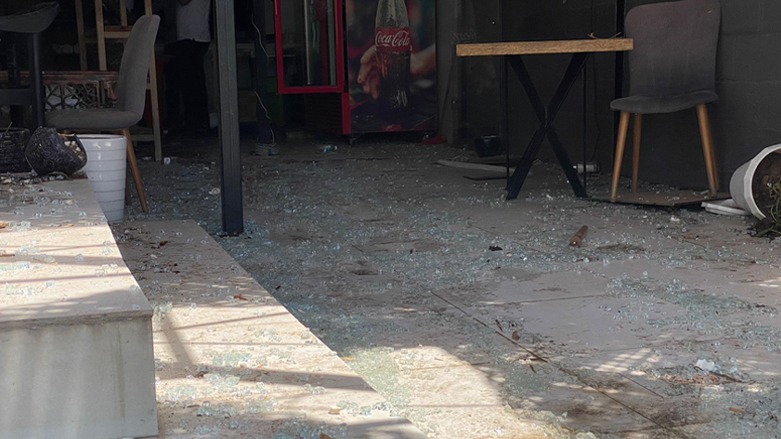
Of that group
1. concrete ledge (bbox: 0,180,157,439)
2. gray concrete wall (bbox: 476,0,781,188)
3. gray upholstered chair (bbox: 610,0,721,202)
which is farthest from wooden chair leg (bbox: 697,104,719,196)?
concrete ledge (bbox: 0,180,157,439)

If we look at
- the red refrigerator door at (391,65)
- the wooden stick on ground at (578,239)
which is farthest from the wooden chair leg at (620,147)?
the red refrigerator door at (391,65)

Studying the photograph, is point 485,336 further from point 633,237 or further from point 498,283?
point 633,237

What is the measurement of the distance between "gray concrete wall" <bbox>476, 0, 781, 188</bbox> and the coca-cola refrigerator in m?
1.37

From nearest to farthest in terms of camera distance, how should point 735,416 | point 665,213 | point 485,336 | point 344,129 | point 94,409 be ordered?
point 94,409 < point 735,416 < point 485,336 < point 665,213 < point 344,129

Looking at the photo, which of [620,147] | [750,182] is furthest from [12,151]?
[750,182]

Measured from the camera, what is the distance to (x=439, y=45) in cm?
817

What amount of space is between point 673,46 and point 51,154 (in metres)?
3.22

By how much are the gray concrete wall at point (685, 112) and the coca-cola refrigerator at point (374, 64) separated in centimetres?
137

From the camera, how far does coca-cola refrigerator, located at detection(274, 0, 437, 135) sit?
7.99 meters

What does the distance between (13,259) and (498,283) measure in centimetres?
164

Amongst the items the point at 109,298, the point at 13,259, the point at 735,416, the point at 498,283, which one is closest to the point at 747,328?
the point at 735,416

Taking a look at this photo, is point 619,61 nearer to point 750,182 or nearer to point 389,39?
point 750,182

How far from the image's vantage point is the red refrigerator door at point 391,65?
7996mm

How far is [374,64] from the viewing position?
8.07m
